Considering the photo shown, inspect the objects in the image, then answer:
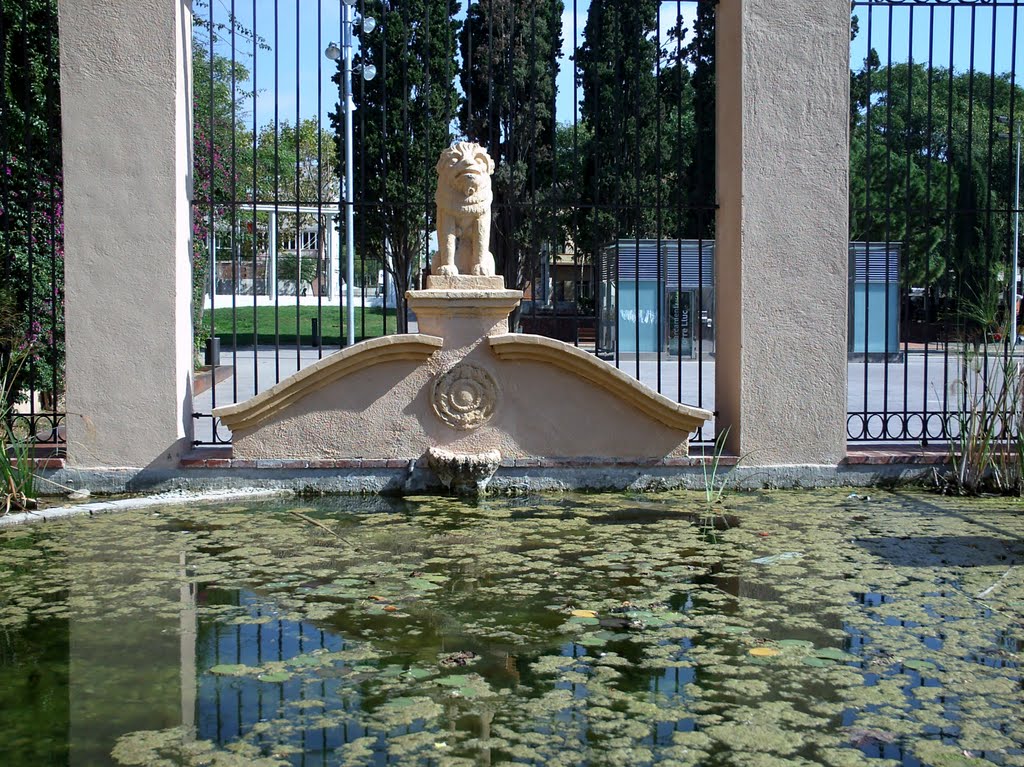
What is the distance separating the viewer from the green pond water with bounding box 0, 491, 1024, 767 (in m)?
3.97

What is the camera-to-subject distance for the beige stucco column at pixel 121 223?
830 centimetres

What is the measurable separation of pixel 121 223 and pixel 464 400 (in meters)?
2.70

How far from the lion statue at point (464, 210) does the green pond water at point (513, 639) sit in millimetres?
1976

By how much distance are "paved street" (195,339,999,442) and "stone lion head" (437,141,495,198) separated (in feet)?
5.82

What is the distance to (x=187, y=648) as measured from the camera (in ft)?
16.3

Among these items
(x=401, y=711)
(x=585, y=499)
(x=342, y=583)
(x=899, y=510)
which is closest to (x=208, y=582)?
Answer: (x=342, y=583)

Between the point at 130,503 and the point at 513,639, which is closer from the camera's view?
the point at 513,639

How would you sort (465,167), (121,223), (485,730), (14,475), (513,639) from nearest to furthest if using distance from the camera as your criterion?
(485,730) → (513,639) → (14,475) → (121,223) → (465,167)

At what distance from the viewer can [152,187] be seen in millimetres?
8375

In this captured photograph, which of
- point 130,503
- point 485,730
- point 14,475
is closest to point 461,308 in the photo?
point 130,503

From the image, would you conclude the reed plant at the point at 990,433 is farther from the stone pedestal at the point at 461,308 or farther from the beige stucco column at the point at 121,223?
the beige stucco column at the point at 121,223

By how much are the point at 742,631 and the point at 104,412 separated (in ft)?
16.8

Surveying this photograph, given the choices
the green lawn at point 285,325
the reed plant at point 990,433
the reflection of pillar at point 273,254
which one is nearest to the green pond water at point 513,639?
the reed plant at point 990,433

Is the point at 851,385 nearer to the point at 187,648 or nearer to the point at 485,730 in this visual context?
the point at 187,648
